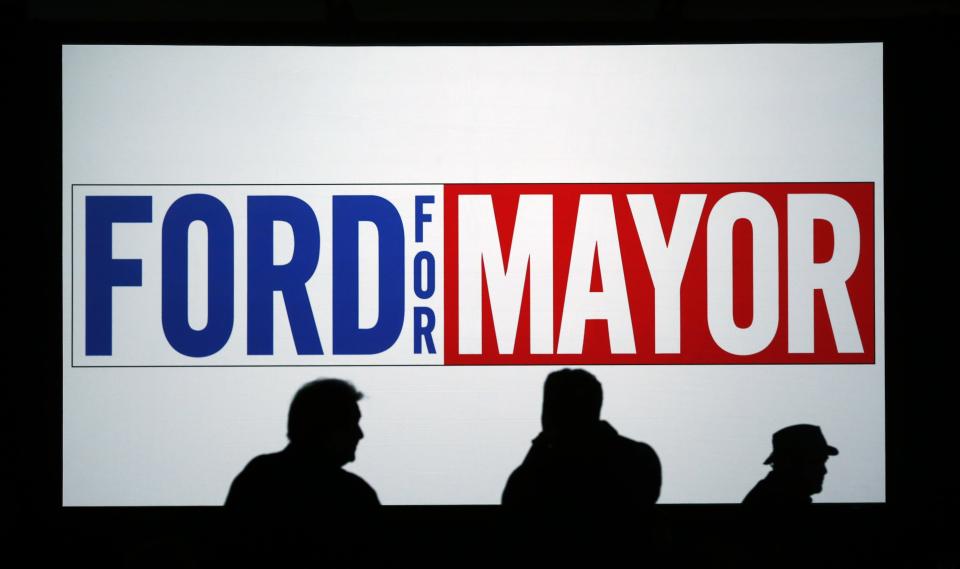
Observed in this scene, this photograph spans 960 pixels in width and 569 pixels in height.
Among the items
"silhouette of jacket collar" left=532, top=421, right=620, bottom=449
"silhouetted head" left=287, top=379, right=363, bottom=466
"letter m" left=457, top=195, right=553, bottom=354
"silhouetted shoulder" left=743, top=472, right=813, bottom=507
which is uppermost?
"letter m" left=457, top=195, right=553, bottom=354

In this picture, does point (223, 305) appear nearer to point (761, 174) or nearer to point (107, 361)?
point (107, 361)

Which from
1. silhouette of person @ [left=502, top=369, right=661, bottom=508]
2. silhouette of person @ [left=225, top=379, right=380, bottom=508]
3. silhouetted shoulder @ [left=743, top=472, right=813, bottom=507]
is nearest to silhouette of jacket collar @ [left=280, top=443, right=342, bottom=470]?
silhouette of person @ [left=225, top=379, right=380, bottom=508]

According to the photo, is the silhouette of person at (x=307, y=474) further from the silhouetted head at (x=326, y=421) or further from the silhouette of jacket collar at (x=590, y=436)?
the silhouette of jacket collar at (x=590, y=436)

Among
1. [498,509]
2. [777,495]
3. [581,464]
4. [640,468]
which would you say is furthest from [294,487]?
[498,509]

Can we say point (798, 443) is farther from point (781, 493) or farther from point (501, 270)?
point (501, 270)

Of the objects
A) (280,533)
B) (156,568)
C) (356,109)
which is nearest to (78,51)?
(356,109)

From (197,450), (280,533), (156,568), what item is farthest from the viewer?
(197,450)

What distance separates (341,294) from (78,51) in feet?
5.57

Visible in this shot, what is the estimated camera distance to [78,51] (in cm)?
381

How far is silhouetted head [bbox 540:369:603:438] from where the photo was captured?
231 cm

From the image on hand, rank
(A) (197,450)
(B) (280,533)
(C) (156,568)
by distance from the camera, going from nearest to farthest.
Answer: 1. (B) (280,533)
2. (C) (156,568)
3. (A) (197,450)

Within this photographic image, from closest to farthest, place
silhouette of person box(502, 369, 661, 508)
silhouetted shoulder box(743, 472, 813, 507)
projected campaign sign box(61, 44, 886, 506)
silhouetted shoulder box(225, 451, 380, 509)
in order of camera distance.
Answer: silhouetted shoulder box(225, 451, 380, 509) → silhouette of person box(502, 369, 661, 508) → silhouetted shoulder box(743, 472, 813, 507) → projected campaign sign box(61, 44, 886, 506)

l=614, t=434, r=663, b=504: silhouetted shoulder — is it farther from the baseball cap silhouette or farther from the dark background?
the dark background

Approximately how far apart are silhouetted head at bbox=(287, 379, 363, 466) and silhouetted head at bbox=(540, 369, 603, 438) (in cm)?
57
